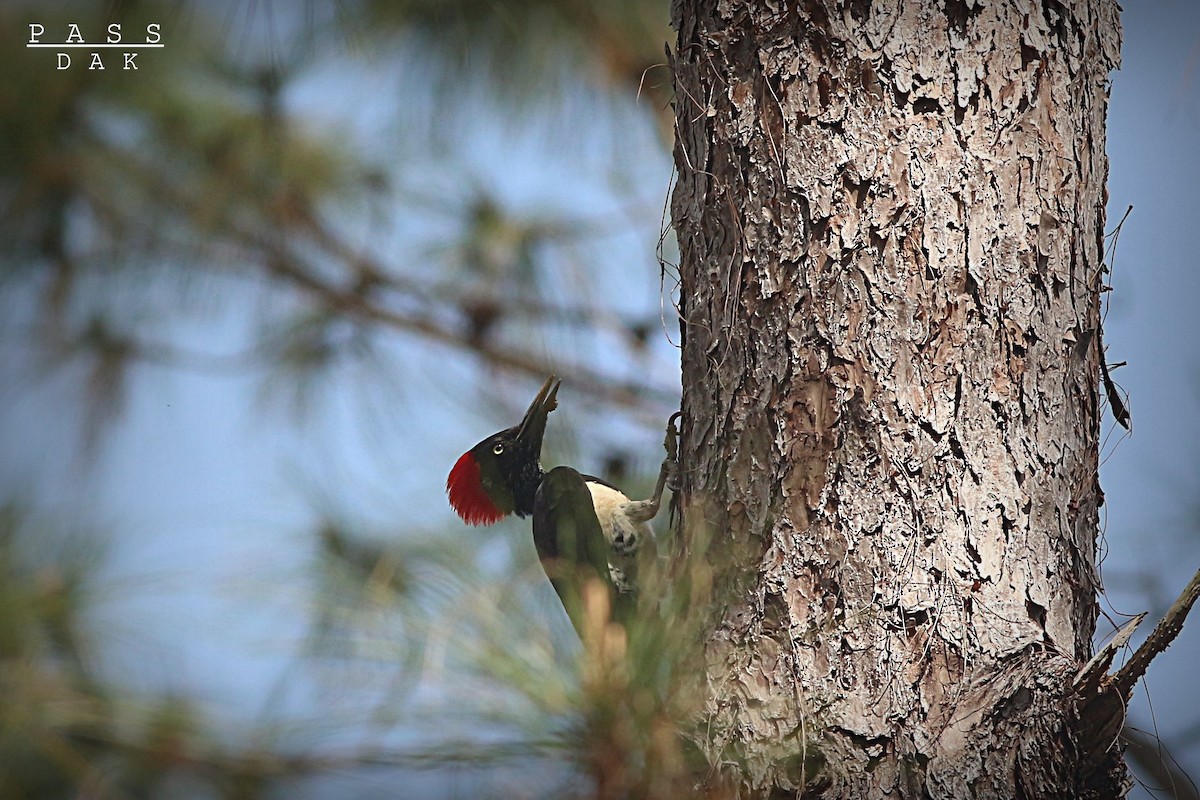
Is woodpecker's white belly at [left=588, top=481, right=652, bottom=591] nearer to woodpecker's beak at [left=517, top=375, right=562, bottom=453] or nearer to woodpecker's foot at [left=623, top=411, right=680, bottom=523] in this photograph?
woodpecker's foot at [left=623, top=411, right=680, bottom=523]

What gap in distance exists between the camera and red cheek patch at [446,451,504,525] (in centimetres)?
280

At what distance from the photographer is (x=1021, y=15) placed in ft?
4.25

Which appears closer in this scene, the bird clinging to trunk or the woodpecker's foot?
the woodpecker's foot

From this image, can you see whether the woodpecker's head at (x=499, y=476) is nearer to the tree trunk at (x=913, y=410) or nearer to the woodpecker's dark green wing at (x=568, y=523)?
the woodpecker's dark green wing at (x=568, y=523)

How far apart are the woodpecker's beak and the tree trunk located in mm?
1195

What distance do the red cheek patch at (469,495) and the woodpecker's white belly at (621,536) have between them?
538 millimetres

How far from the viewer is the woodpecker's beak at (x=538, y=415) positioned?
254cm

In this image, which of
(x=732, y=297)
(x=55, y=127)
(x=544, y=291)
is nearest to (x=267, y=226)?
(x=55, y=127)

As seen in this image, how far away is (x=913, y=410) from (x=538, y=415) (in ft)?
4.86

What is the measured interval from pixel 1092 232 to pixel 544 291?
141 centimetres

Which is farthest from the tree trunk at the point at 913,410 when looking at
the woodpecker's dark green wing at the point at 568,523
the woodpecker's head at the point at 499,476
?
the woodpecker's head at the point at 499,476

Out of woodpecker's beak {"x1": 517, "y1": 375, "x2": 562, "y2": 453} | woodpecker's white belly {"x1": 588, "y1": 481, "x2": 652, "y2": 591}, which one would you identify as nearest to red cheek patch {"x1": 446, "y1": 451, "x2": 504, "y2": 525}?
woodpecker's beak {"x1": 517, "y1": 375, "x2": 562, "y2": 453}

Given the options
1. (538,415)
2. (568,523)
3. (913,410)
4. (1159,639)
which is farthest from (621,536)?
(1159,639)

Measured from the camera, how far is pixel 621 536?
7.53 ft
